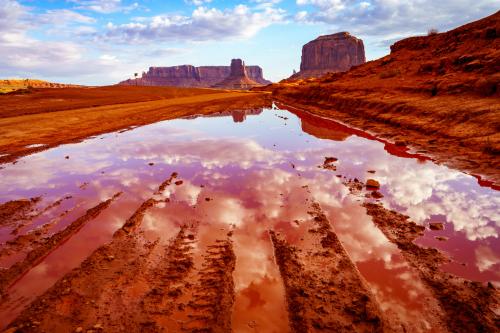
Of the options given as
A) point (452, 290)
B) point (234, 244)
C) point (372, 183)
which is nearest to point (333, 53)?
point (372, 183)

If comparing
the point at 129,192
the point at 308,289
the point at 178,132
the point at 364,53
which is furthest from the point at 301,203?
the point at 364,53

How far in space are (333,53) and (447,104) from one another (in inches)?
7240

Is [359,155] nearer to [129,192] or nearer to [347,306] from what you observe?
[129,192]

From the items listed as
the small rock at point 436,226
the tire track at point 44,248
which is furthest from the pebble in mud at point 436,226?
the tire track at point 44,248

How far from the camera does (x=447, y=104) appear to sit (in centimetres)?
1731

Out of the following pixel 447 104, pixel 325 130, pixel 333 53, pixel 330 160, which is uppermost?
pixel 333 53

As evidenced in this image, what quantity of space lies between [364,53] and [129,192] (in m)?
209

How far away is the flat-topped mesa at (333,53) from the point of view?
186 m

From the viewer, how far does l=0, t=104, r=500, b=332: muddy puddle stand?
14.3 ft

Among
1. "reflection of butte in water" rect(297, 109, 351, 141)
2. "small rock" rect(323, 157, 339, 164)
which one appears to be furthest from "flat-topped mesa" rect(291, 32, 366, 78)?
"small rock" rect(323, 157, 339, 164)

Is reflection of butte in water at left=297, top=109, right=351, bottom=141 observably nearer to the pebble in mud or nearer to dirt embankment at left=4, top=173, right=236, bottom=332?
the pebble in mud

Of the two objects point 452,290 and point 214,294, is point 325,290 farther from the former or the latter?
point 452,290

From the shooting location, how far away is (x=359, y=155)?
13078 mm

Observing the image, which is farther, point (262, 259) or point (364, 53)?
point (364, 53)
